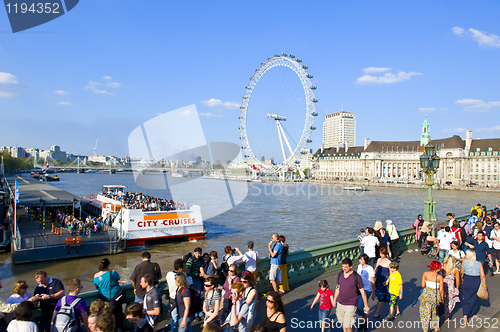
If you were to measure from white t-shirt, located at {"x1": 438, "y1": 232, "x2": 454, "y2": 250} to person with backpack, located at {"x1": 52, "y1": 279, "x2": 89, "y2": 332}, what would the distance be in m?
8.40

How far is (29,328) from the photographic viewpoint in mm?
4266

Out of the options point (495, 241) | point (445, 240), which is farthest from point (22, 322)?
point (495, 241)

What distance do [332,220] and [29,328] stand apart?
114 ft

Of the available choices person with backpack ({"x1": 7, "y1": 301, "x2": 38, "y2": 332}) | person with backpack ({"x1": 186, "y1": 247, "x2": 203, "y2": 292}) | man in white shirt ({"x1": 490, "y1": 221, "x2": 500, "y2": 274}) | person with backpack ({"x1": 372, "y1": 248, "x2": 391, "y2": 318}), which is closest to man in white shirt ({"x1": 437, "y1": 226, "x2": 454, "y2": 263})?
man in white shirt ({"x1": 490, "y1": 221, "x2": 500, "y2": 274})

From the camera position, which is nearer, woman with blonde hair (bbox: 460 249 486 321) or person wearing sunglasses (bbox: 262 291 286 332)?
person wearing sunglasses (bbox: 262 291 286 332)

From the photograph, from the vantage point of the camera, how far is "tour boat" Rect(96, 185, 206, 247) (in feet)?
69.3

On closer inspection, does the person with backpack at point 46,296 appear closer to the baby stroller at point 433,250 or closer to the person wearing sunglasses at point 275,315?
the person wearing sunglasses at point 275,315

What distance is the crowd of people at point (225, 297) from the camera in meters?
4.35

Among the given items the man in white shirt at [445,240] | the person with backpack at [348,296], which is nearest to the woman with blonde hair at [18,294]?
the person with backpack at [348,296]

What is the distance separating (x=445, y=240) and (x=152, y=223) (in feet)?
56.6

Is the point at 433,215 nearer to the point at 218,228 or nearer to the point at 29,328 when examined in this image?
the point at 29,328

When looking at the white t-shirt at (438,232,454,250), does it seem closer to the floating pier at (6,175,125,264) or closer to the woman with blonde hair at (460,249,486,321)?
the woman with blonde hair at (460,249,486,321)

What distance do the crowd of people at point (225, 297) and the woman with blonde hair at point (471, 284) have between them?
0.05 feet

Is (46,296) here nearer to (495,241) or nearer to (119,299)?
(119,299)
